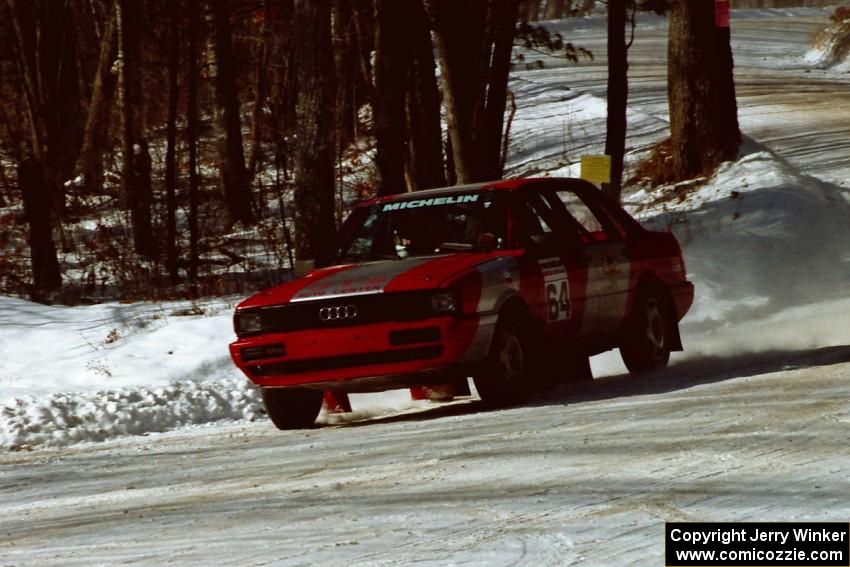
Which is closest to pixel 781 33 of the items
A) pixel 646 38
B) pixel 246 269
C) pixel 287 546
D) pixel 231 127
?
pixel 646 38

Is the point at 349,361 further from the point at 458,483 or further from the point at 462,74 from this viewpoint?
the point at 462,74

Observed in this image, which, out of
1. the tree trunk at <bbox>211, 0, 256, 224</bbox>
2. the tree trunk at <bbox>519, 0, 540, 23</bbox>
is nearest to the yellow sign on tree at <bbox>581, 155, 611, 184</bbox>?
the tree trunk at <bbox>519, 0, 540, 23</bbox>

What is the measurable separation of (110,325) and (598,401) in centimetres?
677

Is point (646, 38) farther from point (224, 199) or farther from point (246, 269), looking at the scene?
point (246, 269)

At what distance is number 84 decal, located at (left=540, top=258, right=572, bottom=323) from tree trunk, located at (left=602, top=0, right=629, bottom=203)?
371 inches

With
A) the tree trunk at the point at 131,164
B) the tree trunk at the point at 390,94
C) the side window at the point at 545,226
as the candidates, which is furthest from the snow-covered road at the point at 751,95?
the side window at the point at 545,226

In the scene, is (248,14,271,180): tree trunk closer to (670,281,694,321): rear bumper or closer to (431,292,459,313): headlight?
(670,281,694,321): rear bumper

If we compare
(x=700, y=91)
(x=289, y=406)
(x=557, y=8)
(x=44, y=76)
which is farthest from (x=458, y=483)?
(x=557, y=8)

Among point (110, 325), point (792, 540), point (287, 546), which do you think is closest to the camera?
point (792, 540)

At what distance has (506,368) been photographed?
33.1ft

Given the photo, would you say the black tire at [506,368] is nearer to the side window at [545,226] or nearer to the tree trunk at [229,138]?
the side window at [545,226]

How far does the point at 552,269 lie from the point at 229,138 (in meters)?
18.9

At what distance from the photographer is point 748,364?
12.0 meters

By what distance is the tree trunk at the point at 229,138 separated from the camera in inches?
1110
